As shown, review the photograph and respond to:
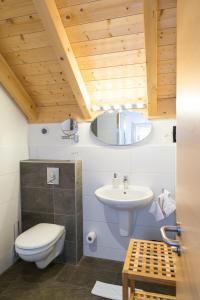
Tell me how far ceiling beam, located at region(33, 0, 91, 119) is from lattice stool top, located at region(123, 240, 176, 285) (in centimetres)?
145

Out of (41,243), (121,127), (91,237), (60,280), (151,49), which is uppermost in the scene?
(151,49)

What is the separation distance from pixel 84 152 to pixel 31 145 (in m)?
0.71

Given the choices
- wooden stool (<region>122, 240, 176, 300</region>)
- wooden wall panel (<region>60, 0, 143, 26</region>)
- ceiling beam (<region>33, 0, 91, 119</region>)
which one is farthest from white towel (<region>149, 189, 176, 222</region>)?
wooden wall panel (<region>60, 0, 143, 26</region>)

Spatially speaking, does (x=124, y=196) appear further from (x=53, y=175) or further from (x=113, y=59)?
(x=113, y=59)

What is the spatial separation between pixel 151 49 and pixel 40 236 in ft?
6.19

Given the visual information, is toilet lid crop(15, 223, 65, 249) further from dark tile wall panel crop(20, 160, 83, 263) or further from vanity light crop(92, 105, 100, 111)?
vanity light crop(92, 105, 100, 111)

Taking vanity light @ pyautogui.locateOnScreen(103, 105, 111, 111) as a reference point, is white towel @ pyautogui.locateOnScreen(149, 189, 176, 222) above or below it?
below

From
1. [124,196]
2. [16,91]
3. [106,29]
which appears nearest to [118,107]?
[106,29]

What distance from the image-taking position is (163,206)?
2111 millimetres

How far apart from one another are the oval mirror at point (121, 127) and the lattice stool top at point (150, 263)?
3.38 ft

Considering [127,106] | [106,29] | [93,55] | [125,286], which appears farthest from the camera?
[127,106]

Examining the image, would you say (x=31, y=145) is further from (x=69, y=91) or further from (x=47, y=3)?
(x=47, y=3)

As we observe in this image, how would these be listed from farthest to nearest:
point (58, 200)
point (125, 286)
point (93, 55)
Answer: point (58, 200) → point (93, 55) → point (125, 286)

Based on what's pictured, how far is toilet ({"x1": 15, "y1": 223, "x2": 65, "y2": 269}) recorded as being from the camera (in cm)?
191
